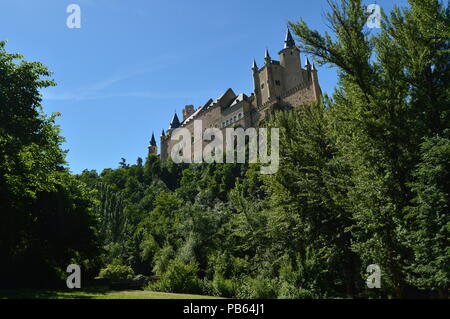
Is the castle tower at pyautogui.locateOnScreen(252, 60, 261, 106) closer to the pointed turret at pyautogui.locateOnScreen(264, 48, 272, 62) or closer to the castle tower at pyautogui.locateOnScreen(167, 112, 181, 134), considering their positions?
the pointed turret at pyautogui.locateOnScreen(264, 48, 272, 62)

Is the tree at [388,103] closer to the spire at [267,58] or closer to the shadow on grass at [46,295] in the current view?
the shadow on grass at [46,295]

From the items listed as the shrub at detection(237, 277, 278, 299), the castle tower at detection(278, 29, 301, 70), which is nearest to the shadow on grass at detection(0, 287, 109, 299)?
the shrub at detection(237, 277, 278, 299)

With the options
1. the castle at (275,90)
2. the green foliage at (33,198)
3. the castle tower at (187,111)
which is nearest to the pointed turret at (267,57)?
the castle at (275,90)

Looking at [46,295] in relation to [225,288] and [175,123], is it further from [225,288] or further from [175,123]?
[175,123]

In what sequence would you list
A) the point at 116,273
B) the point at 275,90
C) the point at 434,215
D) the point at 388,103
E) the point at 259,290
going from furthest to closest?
the point at 275,90
the point at 116,273
the point at 259,290
the point at 388,103
the point at 434,215

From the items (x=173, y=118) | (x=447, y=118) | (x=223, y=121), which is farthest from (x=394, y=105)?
(x=173, y=118)

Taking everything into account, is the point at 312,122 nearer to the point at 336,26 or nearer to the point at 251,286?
the point at 336,26

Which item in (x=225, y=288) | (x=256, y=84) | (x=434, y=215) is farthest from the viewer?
(x=256, y=84)

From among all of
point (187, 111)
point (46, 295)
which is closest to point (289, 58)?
point (187, 111)

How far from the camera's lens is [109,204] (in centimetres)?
5238

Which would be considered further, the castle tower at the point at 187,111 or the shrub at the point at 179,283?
the castle tower at the point at 187,111

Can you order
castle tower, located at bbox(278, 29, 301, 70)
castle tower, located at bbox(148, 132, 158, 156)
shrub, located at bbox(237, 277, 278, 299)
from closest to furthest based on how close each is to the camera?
shrub, located at bbox(237, 277, 278, 299)
castle tower, located at bbox(278, 29, 301, 70)
castle tower, located at bbox(148, 132, 158, 156)

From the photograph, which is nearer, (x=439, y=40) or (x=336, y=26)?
(x=439, y=40)

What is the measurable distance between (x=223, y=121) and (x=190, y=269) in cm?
6074
